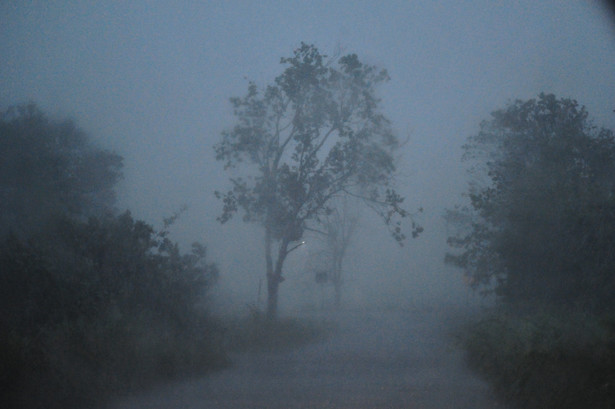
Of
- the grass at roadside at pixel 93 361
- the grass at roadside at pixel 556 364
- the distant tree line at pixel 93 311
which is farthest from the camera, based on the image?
the distant tree line at pixel 93 311

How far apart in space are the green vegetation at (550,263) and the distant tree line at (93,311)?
23.2ft

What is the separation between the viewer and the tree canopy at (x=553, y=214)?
1400 cm

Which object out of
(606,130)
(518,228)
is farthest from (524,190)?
(606,130)

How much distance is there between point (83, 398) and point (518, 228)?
506 inches

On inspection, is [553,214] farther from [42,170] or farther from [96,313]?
[42,170]

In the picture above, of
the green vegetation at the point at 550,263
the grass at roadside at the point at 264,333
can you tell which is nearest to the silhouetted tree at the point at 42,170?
the grass at roadside at the point at 264,333

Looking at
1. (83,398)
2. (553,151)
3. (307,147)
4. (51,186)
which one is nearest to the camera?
(83,398)

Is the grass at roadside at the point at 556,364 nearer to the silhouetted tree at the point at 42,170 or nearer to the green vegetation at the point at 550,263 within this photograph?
the green vegetation at the point at 550,263

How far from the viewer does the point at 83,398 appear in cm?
936

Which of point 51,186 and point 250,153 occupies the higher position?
point 250,153

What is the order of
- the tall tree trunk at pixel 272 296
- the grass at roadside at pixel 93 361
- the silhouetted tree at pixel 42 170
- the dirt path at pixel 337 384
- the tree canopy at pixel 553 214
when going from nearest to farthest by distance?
the grass at roadside at pixel 93 361
the dirt path at pixel 337 384
the tree canopy at pixel 553 214
the silhouetted tree at pixel 42 170
the tall tree trunk at pixel 272 296

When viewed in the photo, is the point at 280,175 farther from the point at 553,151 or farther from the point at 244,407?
the point at 244,407

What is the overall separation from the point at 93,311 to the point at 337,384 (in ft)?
19.1

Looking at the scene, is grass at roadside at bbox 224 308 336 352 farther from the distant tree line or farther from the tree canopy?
the tree canopy
